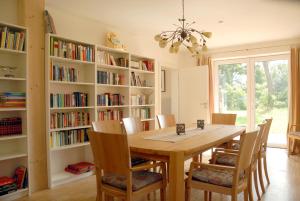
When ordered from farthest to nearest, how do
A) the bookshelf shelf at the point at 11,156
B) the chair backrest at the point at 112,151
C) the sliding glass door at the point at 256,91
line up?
the sliding glass door at the point at 256,91 → the bookshelf shelf at the point at 11,156 → the chair backrest at the point at 112,151

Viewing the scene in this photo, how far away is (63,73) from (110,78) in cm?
86

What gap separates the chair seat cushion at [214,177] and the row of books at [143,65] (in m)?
2.65

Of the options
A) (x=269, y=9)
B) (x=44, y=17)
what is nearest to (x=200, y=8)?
(x=269, y=9)

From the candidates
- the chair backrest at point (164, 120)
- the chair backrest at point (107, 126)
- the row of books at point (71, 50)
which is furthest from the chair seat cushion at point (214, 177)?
the row of books at point (71, 50)

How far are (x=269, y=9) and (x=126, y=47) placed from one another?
2.43 m

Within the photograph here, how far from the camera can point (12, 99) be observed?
8.93 feet

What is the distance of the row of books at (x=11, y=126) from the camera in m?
2.68

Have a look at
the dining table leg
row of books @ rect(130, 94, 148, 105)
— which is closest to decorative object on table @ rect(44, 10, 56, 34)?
row of books @ rect(130, 94, 148, 105)

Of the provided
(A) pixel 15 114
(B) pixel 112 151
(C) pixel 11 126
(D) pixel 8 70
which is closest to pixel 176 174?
(B) pixel 112 151

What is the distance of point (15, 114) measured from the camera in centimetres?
291

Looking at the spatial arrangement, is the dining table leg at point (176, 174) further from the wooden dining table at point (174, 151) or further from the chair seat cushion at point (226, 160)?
the chair seat cushion at point (226, 160)

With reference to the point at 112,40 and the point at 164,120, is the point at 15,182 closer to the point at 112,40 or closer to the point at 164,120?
the point at 164,120

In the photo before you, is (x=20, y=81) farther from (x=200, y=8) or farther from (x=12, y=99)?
(x=200, y=8)

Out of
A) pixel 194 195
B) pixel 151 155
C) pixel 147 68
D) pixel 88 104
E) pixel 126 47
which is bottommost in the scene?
pixel 194 195
